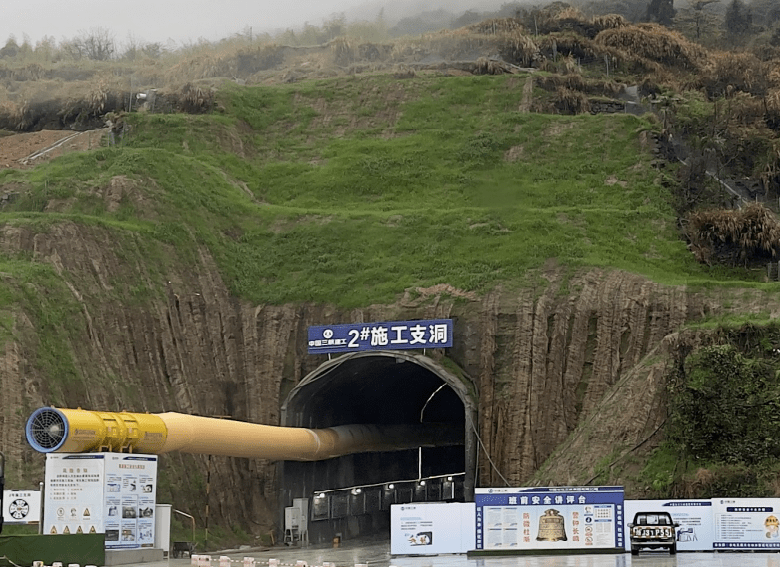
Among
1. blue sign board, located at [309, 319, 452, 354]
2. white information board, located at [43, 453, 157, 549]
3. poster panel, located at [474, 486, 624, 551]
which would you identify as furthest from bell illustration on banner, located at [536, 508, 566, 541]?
blue sign board, located at [309, 319, 452, 354]

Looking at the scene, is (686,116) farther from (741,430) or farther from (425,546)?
(425,546)

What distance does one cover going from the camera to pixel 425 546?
1684 inches

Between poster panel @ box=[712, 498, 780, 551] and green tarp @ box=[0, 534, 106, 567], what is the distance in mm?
19102

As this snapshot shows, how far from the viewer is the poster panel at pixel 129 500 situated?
1464 inches

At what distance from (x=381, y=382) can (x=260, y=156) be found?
18.8 meters

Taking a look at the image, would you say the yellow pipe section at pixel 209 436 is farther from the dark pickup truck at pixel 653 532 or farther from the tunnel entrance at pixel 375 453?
the dark pickup truck at pixel 653 532

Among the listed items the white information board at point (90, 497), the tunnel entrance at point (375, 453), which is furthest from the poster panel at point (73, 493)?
the tunnel entrance at point (375, 453)

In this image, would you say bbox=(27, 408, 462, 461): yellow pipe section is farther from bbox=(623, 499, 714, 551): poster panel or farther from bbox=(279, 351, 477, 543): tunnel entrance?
bbox=(623, 499, 714, 551): poster panel

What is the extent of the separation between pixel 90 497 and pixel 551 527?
1445 cm

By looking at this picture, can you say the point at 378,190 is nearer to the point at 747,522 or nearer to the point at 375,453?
the point at 375,453

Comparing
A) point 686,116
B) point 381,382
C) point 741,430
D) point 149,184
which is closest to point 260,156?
point 149,184

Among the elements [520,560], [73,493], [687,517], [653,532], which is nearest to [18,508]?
[73,493]

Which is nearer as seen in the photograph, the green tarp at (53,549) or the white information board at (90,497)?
the green tarp at (53,549)

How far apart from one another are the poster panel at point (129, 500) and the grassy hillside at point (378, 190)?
17.1 m
